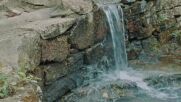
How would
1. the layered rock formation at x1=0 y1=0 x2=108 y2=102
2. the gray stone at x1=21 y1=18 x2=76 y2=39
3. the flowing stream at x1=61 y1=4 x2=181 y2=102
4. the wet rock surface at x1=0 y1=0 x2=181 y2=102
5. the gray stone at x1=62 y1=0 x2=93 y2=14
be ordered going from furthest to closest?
the gray stone at x1=62 y1=0 x2=93 y2=14 < the flowing stream at x1=61 y1=4 x2=181 y2=102 < the gray stone at x1=21 y1=18 x2=76 y2=39 < the wet rock surface at x1=0 y1=0 x2=181 y2=102 < the layered rock formation at x1=0 y1=0 x2=108 y2=102

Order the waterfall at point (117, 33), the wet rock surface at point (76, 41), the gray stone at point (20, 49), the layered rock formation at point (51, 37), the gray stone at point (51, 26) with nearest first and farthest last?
the gray stone at point (20, 49)
the layered rock formation at point (51, 37)
the wet rock surface at point (76, 41)
the gray stone at point (51, 26)
the waterfall at point (117, 33)

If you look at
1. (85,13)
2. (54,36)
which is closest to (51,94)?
(54,36)

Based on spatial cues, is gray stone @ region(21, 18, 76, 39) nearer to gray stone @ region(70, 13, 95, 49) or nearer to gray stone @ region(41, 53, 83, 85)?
gray stone @ region(70, 13, 95, 49)

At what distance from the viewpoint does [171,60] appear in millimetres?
8703

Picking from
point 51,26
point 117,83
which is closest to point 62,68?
point 51,26

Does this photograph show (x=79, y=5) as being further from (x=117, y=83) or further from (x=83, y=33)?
(x=117, y=83)

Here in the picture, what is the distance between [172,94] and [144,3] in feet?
9.56

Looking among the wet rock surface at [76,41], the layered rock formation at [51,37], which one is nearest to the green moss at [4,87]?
the wet rock surface at [76,41]

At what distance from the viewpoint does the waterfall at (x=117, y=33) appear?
27.2ft

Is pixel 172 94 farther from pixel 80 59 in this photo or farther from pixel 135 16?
pixel 135 16

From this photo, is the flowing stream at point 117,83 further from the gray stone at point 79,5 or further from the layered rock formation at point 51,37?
the gray stone at point 79,5

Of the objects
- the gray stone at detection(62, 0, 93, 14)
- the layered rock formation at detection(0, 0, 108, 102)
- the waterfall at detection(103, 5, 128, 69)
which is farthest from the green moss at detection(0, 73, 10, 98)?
the waterfall at detection(103, 5, 128, 69)

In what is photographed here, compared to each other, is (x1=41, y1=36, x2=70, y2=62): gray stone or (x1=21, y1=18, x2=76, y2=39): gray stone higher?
(x1=21, y1=18, x2=76, y2=39): gray stone

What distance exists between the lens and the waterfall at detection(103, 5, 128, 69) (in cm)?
830
